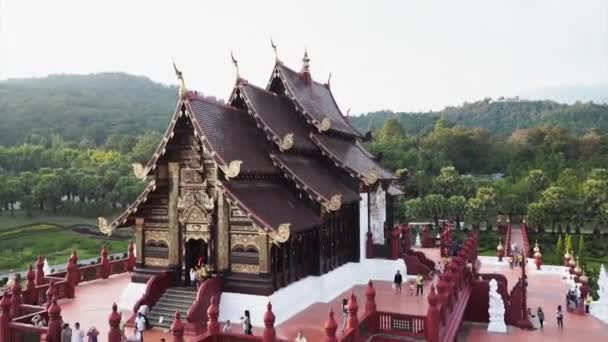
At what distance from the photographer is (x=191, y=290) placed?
16859 mm

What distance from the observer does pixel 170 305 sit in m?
16.3

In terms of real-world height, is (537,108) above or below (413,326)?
above

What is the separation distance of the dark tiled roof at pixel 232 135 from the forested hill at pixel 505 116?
345ft

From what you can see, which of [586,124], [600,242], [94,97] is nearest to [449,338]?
[600,242]

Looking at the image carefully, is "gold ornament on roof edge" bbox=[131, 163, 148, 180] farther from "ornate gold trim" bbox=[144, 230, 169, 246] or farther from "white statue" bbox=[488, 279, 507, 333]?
"white statue" bbox=[488, 279, 507, 333]

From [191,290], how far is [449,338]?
26.0 feet

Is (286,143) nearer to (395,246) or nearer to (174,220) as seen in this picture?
(174,220)

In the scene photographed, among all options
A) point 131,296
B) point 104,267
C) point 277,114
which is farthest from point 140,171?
point 104,267

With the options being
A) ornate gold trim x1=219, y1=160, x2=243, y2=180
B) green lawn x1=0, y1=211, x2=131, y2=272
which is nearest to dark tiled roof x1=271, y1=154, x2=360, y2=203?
ornate gold trim x1=219, y1=160, x2=243, y2=180

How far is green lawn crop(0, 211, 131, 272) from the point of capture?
41.7 m

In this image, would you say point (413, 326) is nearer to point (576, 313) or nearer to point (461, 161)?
point (576, 313)

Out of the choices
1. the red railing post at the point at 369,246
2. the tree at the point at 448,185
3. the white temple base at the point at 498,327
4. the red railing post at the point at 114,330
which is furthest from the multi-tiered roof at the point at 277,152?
the tree at the point at 448,185

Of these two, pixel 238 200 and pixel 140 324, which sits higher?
pixel 238 200

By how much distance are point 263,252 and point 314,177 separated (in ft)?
15.2
